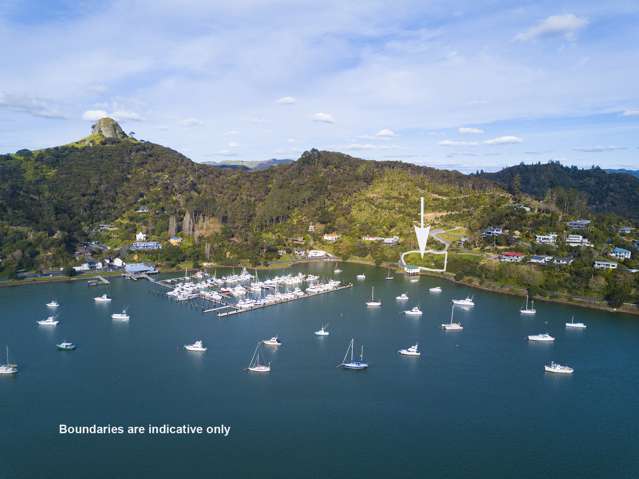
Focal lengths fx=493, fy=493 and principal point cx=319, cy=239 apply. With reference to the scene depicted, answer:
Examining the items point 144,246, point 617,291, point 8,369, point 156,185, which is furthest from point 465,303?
point 156,185

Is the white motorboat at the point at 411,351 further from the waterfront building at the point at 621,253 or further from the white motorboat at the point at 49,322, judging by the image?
the waterfront building at the point at 621,253

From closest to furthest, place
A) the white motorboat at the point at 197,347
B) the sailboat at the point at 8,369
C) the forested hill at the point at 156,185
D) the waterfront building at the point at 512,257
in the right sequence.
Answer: the sailboat at the point at 8,369
the white motorboat at the point at 197,347
the waterfront building at the point at 512,257
the forested hill at the point at 156,185

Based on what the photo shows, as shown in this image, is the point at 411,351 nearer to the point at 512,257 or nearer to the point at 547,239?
the point at 512,257

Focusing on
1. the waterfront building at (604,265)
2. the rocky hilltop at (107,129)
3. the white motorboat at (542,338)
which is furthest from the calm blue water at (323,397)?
the rocky hilltop at (107,129)

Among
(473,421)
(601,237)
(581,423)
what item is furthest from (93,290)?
(601,237)

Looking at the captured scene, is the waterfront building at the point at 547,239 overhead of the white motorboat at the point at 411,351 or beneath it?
overhead

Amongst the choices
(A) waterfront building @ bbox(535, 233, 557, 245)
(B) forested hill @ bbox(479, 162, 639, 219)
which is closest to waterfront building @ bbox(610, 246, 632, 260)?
(A) waterfront building @ bbox(535, 233, 557, 245)

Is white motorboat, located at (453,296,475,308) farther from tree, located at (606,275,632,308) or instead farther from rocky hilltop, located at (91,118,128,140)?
rocky hilltop, located at (91,118,128,140)
